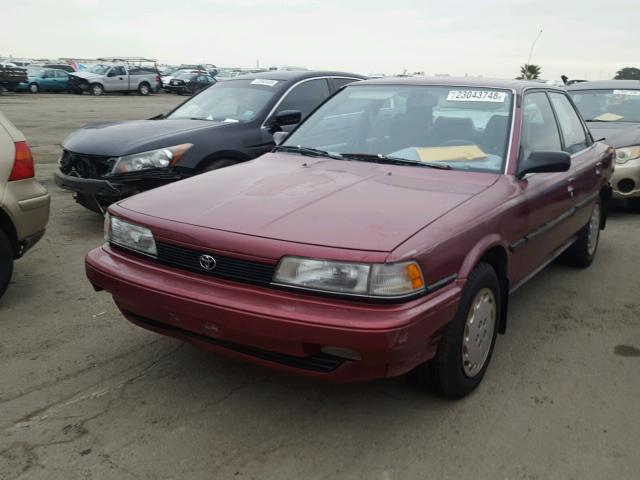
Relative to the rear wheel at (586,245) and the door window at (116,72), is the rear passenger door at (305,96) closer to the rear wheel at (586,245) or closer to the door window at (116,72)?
the rear wheel at (586,245)

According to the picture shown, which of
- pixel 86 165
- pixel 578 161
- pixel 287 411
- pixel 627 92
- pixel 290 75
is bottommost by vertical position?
pixel 287 411

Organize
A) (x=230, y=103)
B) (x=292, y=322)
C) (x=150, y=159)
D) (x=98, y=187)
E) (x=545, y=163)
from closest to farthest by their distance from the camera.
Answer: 1. (x=292, y=322)
2. (x=545, y=163)
3. (x=98, y=187)
4. (x=150, y=159)
5. (x=230, y=103)

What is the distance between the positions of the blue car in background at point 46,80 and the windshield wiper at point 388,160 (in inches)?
1344

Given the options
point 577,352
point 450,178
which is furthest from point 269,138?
point 577,352

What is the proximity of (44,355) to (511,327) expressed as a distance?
9.58 feet

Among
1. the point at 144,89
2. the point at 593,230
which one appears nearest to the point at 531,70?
the point at 144,89

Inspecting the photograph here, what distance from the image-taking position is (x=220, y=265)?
273 cm

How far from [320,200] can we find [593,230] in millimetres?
3322

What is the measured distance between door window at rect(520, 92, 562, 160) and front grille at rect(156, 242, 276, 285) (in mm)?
1877

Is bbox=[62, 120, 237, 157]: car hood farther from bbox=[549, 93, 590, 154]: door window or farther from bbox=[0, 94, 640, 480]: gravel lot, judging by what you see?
bbox=[549, 93, 590, 154]: door window

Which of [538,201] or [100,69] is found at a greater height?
[538,201]

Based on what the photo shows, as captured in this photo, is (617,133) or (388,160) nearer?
(388,160)

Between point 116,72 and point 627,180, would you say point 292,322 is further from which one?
point 116,72

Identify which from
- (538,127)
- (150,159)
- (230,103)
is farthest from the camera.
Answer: (230,103)
